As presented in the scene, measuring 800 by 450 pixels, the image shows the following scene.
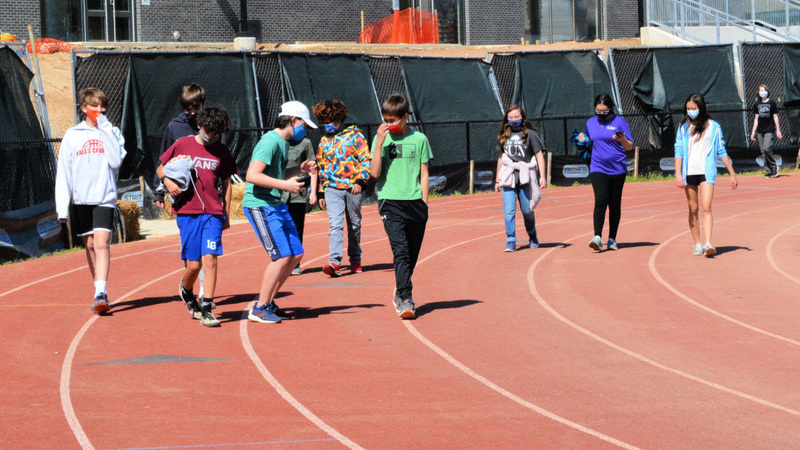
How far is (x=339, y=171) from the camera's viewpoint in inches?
464

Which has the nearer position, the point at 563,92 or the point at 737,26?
the point at 563,92

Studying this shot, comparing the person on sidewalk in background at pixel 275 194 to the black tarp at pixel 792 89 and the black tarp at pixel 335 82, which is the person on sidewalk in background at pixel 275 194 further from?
the black tarp at pixel 792 89

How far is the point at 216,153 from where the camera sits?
29.5 ft

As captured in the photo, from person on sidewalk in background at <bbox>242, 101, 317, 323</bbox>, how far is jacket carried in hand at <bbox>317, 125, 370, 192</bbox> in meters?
2.44

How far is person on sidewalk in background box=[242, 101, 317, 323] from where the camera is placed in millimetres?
8789

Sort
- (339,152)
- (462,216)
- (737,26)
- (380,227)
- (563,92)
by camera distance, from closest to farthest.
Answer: (339,152) < (380,227) < (462,216) < (563,92) < (737,26)

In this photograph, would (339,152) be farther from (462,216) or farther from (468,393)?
(462,216)

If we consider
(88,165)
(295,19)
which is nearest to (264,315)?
(88,165)

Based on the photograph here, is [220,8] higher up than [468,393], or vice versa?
[220,8]

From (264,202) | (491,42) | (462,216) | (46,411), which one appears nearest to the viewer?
(46,411)

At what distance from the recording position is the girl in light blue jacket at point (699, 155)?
42.2 feet

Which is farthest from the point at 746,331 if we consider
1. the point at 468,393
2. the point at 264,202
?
the point at 264,202

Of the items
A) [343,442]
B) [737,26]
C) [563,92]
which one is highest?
[737,26]

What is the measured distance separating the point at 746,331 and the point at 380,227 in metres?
9.09
